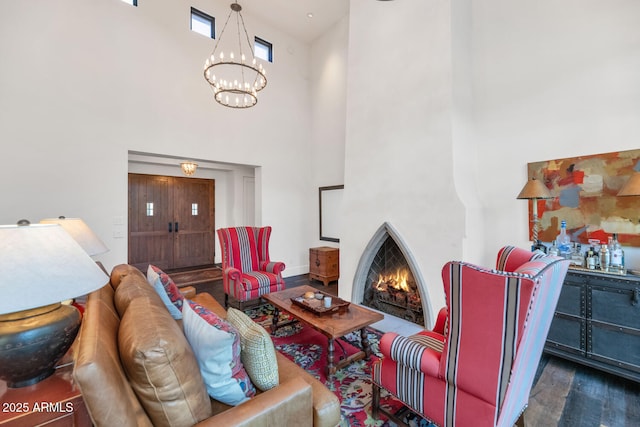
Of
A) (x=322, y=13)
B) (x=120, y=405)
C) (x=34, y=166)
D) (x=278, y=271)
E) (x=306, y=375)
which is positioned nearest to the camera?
(x=120, y=405)

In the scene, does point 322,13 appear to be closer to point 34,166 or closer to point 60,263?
point 34,166

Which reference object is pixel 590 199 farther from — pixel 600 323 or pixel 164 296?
pixel 164 296

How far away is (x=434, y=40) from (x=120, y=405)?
420 cm

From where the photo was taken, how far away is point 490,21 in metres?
3.45

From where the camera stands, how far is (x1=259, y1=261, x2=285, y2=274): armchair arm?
4.20m

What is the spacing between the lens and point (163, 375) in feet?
3.31

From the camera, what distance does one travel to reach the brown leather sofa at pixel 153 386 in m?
0.88

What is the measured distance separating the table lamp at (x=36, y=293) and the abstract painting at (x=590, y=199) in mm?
3955

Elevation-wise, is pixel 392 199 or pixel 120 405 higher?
pixel 392 199

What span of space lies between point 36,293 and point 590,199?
413 cm

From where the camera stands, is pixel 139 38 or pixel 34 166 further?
pixel 139 38

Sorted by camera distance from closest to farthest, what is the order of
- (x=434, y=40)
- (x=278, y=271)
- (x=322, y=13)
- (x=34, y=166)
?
(x=434, y=40) → (x=34, y=166) → (x=278, y=271) → (x=322, y=13)

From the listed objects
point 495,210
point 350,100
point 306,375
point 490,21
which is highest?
point 490,21

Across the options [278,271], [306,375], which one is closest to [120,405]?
[306,375]
